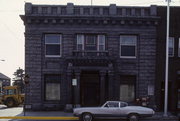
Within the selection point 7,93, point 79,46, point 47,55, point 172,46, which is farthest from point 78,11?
point 7,93

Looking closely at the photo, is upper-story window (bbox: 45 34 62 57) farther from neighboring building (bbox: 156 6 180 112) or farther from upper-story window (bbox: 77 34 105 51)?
neighboring building (bbox: 156 6 180 112)

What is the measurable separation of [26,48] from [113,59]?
7.68 meters

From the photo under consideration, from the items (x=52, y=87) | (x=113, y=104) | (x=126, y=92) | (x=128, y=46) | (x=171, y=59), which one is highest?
(x=128, y=46)

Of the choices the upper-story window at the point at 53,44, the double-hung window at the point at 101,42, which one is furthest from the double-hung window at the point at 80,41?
the upper-story window at the point at 53,44

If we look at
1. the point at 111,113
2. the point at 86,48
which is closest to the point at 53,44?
the point at 86,48

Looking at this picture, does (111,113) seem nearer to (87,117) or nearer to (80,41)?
(87,117)

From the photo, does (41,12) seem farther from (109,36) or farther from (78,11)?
(109,36)

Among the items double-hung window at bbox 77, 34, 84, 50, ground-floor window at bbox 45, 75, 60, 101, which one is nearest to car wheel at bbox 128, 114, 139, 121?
ground-floor window at bbox 45, 75, 60, 101

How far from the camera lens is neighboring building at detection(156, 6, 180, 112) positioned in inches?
861

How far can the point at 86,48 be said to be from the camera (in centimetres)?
2194

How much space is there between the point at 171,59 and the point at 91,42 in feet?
24.1

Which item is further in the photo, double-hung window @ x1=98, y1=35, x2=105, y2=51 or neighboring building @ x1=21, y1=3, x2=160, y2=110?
double-hung window @ x1=98, y1=35, x2=105, y2=51

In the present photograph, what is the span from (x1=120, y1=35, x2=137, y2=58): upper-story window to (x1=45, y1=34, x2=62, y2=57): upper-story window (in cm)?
556

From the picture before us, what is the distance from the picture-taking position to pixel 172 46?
882 inches
